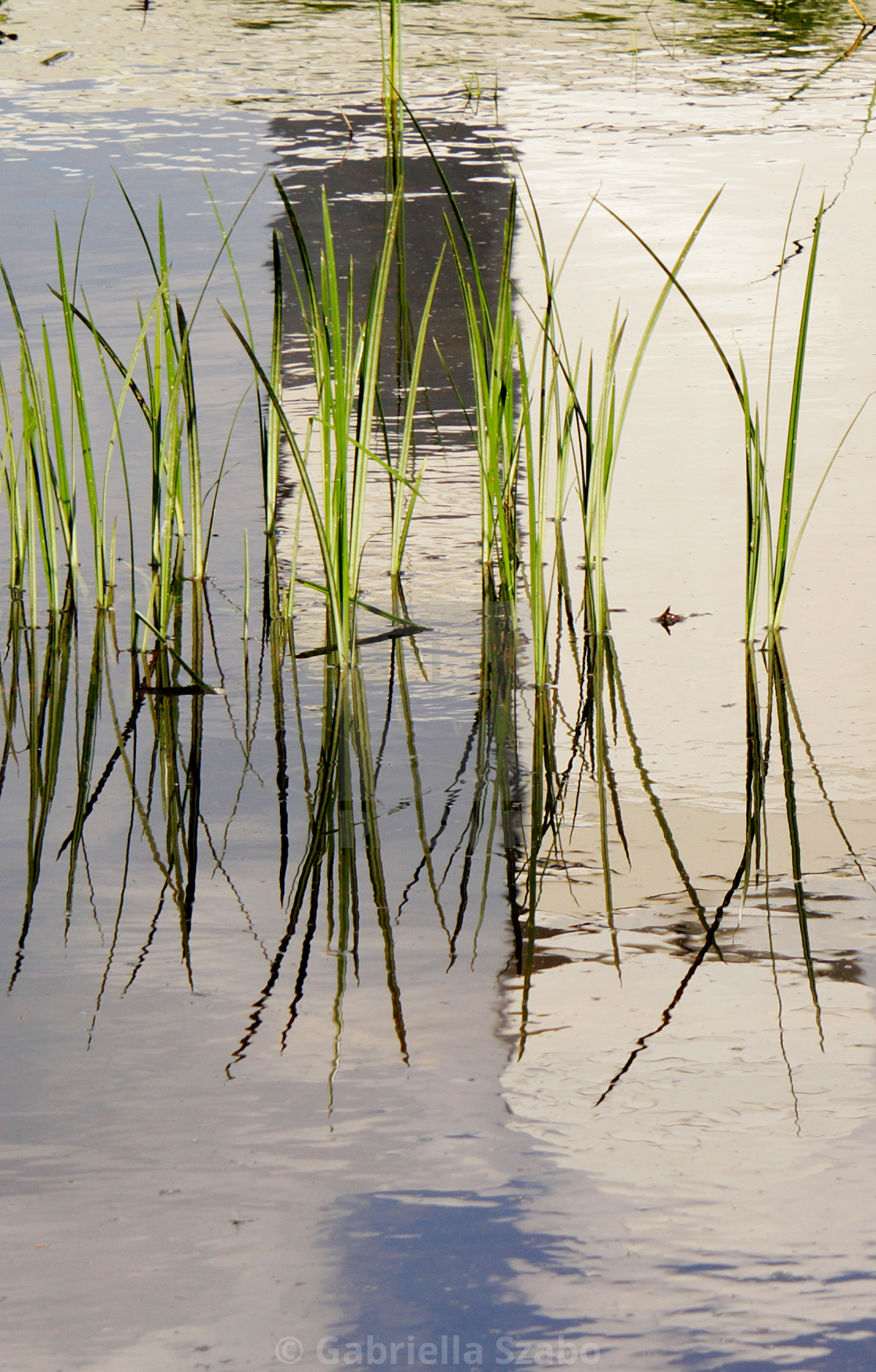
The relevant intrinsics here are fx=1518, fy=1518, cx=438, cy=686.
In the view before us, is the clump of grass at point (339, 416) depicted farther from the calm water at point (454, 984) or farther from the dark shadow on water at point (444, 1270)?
the dark shadow on water at point (444, 1270)

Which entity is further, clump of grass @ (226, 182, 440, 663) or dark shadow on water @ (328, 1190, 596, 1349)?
clump of grass @ (226, 182, 440, 663)

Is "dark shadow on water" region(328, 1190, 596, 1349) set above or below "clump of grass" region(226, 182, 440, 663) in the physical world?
below

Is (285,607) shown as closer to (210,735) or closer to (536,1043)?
(210,735)

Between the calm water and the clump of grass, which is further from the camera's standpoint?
the clump of grass

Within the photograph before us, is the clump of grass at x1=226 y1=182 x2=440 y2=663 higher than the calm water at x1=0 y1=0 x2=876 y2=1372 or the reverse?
higher

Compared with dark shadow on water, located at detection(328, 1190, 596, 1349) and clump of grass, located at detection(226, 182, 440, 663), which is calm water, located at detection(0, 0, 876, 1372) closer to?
dark shadow on water, located at detection(328, 1190, 596, 1349)

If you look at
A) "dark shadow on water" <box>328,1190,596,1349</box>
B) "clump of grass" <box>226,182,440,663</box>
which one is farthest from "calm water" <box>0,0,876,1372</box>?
"clump of grass" <box>226,182,440,663</box>

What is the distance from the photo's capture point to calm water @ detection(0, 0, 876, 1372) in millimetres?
1106

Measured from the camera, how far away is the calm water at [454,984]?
111 cm

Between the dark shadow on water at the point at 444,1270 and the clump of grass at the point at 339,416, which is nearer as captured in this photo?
the dark shadow on water at the point at 444,1270

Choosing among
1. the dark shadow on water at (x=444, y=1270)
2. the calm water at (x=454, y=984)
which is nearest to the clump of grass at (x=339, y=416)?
the calm water at (x=454, y=984)

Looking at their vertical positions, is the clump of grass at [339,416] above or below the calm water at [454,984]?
above

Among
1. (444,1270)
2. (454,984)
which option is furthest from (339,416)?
(444,1270)

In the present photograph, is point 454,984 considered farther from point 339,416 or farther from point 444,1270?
point 339,416
